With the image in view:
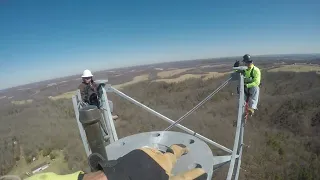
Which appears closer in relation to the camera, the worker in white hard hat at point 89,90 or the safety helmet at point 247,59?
the worker in white hard hat at point 89,90

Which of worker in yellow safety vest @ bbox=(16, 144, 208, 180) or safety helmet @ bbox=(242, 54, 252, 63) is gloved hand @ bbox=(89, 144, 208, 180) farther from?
safety helmet @ bbox=(242, 54, 252, 63)

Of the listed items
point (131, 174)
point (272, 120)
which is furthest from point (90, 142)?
point (272, 120)

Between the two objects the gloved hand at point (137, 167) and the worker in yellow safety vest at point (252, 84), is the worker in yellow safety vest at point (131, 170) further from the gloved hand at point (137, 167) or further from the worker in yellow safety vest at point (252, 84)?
the worker in yellow safety vest at point (252, 84)

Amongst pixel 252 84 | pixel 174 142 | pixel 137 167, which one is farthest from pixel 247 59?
pixel 137 167

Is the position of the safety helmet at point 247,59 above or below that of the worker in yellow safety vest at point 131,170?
above

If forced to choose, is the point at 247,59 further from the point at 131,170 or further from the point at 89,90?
the point at 131,170

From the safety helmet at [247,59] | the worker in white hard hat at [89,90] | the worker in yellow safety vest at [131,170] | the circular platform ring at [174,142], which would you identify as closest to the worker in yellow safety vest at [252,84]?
the safety helmet at [247,59]

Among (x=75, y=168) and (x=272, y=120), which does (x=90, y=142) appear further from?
(x=272, y=120)
